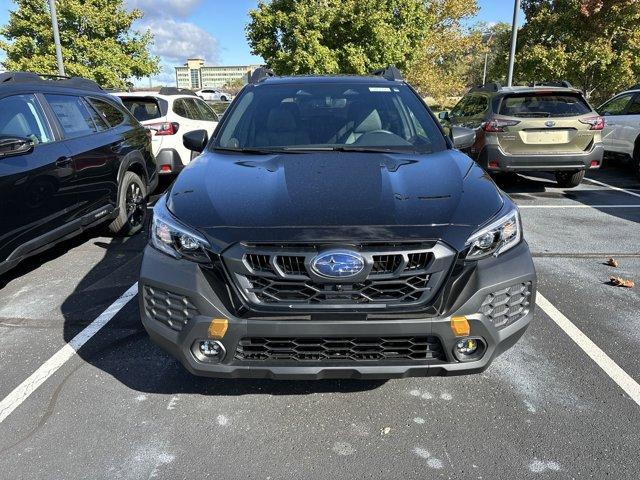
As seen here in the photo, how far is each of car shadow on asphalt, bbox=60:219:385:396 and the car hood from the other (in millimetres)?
1051

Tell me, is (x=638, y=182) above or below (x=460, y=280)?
below

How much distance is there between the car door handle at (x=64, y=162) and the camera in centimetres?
443

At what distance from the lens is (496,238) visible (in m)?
2.42

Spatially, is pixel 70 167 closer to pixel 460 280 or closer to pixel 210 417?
pixel 210 417

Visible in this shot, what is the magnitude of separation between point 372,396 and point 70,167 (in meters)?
3.40

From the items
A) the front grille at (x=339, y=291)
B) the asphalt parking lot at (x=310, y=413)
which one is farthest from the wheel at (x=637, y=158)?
the front grille at (x=339, y=291)

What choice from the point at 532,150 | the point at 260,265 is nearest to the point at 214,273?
the point at 260,265

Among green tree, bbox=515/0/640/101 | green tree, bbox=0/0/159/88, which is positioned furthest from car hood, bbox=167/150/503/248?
green tree, bbox=0/0/159/88

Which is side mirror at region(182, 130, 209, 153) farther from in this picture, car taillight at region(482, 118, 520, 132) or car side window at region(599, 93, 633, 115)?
car side window at region(599, 93, 633, 115)

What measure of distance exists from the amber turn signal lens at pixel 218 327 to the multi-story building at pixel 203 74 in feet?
323

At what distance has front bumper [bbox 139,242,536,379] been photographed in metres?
2.22

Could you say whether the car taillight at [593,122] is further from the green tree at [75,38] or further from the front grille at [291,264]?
the green tree at [75,38]

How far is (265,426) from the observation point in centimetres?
262

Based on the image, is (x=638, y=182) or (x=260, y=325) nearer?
(x=260, y=325)
